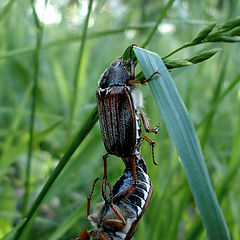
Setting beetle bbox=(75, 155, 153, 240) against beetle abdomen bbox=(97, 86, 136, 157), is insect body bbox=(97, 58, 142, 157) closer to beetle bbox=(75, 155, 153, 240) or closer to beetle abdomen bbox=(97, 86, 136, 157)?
beetle abdomen bbox=(97, 86, 136, 157)

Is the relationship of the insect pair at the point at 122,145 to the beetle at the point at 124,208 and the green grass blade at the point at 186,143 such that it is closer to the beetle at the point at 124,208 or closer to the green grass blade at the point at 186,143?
the beetle at the point at 124,208

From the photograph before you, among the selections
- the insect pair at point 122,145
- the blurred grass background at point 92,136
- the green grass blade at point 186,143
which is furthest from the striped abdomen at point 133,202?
the green grass blade at point 186,143

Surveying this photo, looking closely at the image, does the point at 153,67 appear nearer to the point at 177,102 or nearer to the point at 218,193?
the point at 177,102

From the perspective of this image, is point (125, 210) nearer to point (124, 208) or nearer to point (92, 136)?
point (124, 208)

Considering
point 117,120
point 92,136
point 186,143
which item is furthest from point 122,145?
point 92,136

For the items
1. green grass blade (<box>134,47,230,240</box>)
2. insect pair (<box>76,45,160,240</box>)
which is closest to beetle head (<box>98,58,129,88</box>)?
insect pair (<box>76,45,160,240</box>)

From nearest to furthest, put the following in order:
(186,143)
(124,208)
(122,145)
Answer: (186,143), (122,145), (124,208)
